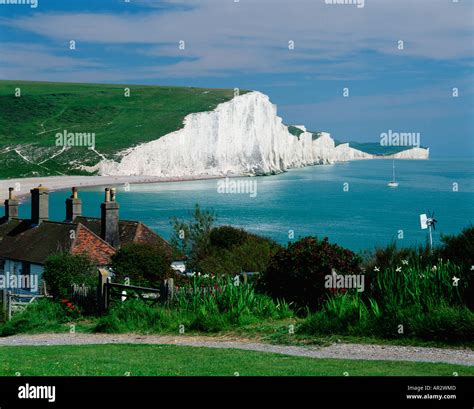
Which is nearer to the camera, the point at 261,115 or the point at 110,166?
the point at 110,166

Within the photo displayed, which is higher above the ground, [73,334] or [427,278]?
[427,278]

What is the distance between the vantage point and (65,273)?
2367cm

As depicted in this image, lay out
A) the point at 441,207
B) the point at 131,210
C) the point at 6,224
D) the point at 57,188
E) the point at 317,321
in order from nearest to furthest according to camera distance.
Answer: the point at 317,321 < the point at 6,224 < the point at 131,210 < the point at 441,207 < the point at 57,188

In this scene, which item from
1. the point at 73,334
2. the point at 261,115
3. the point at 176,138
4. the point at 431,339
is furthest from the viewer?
the point at 261,115

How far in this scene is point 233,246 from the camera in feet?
113

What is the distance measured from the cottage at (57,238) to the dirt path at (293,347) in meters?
15.2

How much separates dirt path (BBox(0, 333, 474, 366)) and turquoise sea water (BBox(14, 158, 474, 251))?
179ft

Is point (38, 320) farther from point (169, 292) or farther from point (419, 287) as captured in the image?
point (419, 287)

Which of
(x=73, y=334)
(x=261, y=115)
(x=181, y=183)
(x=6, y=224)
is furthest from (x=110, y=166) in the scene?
(x=73, y=334)

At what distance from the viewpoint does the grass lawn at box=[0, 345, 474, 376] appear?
10656 mm

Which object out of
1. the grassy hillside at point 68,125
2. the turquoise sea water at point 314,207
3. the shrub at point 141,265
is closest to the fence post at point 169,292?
the shrub at point 141,265

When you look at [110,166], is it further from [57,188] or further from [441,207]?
[441,207]

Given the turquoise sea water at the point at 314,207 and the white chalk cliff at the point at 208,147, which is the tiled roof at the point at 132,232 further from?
the white chalk cliff at the point at 208,147
